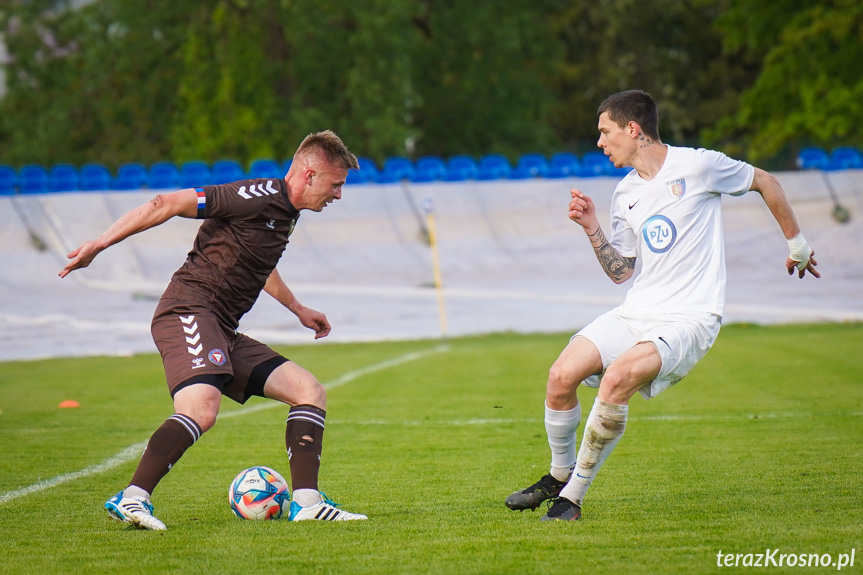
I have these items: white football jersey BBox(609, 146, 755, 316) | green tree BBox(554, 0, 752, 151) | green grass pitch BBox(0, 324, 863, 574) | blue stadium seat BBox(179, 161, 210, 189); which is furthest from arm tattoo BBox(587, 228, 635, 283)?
green tree BBox(554, 0, 752, 151)

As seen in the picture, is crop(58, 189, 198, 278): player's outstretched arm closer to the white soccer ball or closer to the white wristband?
the white soccer ball

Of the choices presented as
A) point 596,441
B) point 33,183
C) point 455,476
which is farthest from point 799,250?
point 33,183

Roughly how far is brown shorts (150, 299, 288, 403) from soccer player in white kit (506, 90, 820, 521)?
1491 millimetres

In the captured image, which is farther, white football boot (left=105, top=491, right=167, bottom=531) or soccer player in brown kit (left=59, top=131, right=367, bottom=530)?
soccer player in brown kit (left=59, top=131, right=367, bottom=530)

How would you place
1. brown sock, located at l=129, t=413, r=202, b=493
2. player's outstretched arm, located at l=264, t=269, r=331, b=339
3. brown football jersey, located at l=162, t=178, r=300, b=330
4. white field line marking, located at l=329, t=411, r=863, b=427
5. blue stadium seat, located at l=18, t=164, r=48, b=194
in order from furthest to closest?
1. blue stadium seat, located at l=18, t=164, r=48, b=194
2. white field line marking, located at l=329, t=411, r=863, b=427
3. player's outstretched arm, located at l=264, t=269, r=331, b=339
4. brown football jersey, located at l=162, t=178, r=300, b=330
5. brown sock, located at l=129, t=413, r=202, b=493

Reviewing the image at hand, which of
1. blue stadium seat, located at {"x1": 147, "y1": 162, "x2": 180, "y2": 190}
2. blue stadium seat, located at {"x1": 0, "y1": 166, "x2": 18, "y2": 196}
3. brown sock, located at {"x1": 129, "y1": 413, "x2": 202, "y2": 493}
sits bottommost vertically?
blue stadium seat, located at {"x1": 0, "y1": 166, "x2": 18, "y2": 196}

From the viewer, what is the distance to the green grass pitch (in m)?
4.38

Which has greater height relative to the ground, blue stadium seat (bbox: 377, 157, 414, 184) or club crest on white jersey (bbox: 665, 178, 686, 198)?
club crest on white jersey (bbox: 665, 178, 686, 198)

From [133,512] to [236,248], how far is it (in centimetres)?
141

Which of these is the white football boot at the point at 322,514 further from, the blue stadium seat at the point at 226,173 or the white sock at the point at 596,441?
the blue stadium seat at the point at 226,173

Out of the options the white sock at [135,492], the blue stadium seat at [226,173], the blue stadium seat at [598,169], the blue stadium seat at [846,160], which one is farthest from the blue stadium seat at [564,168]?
the white sock at [135,492]

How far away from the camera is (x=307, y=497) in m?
5.25

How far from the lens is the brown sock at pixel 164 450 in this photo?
→ 4.96m

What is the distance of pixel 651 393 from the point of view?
5.07m
